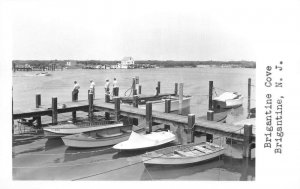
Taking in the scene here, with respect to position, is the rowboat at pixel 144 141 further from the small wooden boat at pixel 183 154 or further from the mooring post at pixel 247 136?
the mooring post at pixel 247 136

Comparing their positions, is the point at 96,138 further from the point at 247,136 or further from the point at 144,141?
the point at 247,136

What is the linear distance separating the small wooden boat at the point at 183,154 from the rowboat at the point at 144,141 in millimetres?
1495

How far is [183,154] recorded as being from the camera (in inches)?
471

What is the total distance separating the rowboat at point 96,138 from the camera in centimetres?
1387

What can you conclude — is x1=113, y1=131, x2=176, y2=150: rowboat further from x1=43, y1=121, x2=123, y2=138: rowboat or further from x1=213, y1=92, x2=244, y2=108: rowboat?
x1=213, y1=92, x2=244, y2=108: rowboat

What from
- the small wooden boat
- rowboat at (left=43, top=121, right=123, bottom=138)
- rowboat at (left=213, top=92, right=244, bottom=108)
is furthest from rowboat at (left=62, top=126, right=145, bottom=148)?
rowboat at (left=213, top=92, right=244, bottom=108)

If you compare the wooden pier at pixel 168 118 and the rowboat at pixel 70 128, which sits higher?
the wooden pier at pixel 168 118

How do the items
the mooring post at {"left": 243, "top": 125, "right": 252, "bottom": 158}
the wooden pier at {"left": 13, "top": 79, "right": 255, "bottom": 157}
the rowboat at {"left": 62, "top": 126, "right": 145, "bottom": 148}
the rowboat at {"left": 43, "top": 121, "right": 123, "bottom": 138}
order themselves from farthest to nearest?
the rowboat at {"left": 43, "top": 121, "right": 123, "bottom": 138}
the rowboat at {"left": 62, "top": 126, "right": 145, "bottom": 148}
the wooden pier at {"left": 13, "top": 79, "right": 255, "bottom": 157}
the mooring post at {"left": 243, "top": 125, "right": 252, "bottom": 158}

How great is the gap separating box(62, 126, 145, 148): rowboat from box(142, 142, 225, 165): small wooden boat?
3.38 meters

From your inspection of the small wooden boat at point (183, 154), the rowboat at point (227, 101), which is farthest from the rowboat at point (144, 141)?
the rowboat at point (227, 101)

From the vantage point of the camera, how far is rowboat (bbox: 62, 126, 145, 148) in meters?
13.9

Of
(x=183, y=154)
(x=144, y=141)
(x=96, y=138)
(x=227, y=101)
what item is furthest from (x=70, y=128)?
(x=227, y=101)

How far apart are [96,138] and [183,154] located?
4412 millimetres
